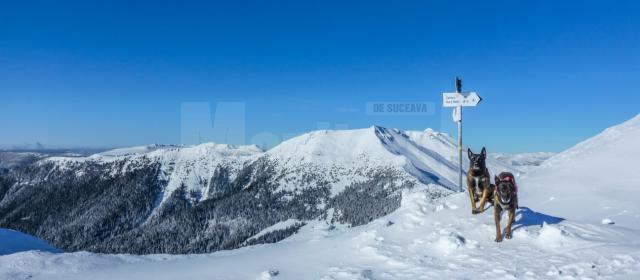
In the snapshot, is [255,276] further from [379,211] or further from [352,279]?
[379,211]

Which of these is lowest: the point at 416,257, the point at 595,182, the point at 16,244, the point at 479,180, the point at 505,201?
the point at 16,244

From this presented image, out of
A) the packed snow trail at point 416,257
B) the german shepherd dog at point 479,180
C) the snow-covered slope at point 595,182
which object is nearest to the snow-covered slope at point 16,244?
the packed snow trail at point 416,257

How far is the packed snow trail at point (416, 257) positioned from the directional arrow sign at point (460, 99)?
4.43 metres

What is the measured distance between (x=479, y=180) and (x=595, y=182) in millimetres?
11186

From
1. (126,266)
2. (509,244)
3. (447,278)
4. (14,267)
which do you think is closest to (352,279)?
(447,278)

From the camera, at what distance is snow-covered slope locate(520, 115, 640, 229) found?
15055 millimetres

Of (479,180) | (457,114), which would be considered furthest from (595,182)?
(479,180)

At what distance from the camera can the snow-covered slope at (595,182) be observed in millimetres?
15055

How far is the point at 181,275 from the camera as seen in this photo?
32.4 ft

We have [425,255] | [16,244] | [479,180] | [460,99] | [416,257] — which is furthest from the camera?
[16,244]

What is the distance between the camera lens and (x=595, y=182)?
18.4 m

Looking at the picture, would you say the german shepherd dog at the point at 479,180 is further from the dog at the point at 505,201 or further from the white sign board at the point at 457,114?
the white sign board at the point at 457,114

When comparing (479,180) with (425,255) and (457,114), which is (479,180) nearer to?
(425,255)

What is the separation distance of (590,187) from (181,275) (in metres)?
18.8
